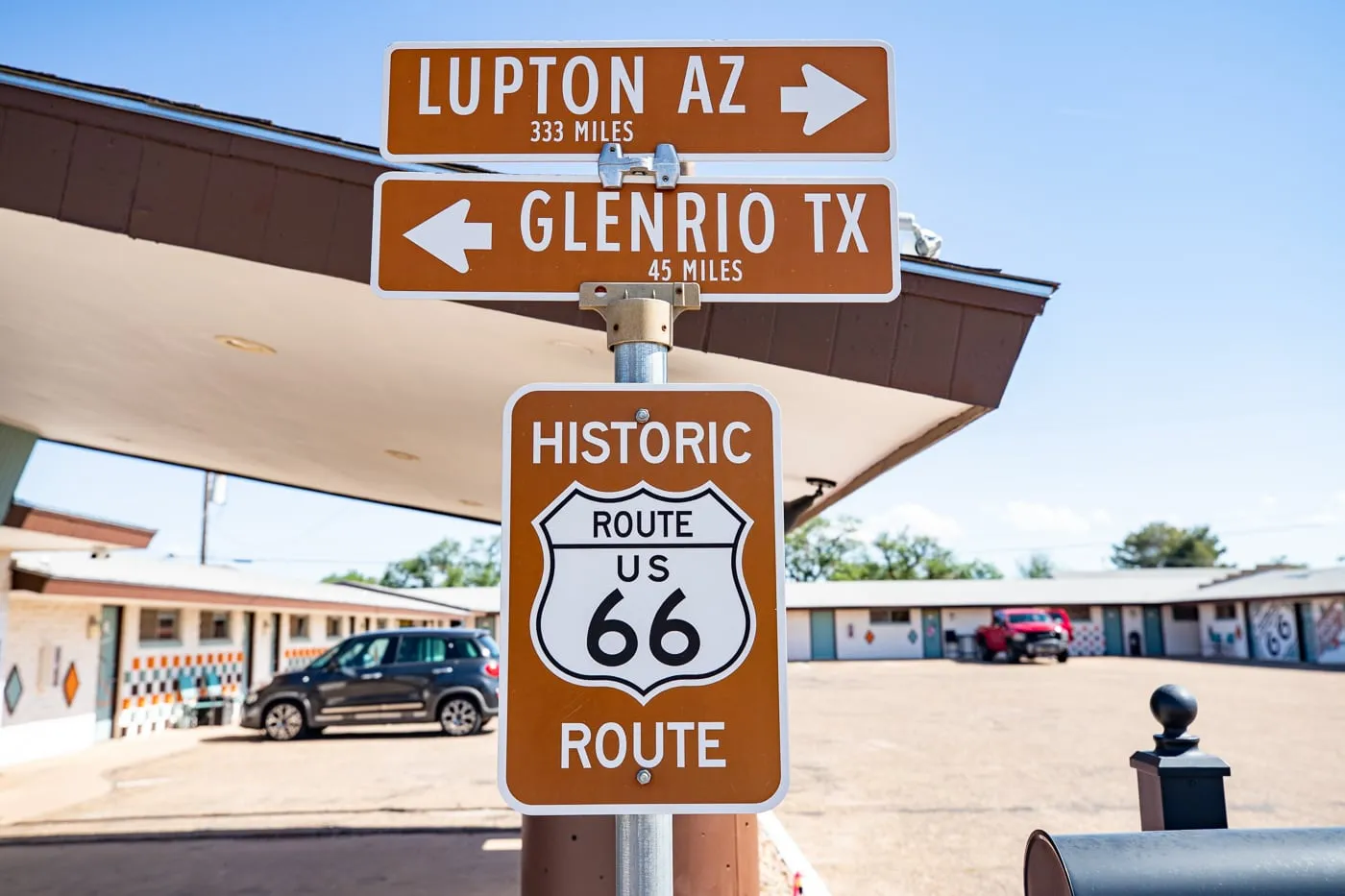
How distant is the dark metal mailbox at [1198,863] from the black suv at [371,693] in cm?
1527

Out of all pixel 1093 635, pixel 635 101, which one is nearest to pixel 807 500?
pixel 635 101

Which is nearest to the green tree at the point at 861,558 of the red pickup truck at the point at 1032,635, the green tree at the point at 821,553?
the green tree at the point at 821,553

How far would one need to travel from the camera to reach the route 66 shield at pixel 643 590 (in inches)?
64.6

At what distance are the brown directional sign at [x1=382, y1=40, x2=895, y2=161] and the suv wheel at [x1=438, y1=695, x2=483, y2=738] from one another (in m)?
15.6

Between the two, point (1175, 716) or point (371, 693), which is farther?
point (371, 693)

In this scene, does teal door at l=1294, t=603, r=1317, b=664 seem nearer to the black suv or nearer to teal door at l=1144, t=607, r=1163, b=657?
teal door at l=1144, t=607, r=1163, b=657

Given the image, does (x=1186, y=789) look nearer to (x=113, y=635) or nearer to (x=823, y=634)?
(x=113, y=635)

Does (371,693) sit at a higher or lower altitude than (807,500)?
lower

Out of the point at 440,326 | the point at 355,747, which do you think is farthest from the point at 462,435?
the point at 355,747

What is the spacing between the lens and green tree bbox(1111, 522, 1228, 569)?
350ft

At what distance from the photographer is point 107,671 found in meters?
16.2

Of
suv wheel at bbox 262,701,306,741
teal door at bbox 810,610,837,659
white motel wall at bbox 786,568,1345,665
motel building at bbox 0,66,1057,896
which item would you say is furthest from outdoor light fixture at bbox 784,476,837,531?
teal door at bbox 810,610,837,659

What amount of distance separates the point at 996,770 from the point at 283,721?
11.2 meters

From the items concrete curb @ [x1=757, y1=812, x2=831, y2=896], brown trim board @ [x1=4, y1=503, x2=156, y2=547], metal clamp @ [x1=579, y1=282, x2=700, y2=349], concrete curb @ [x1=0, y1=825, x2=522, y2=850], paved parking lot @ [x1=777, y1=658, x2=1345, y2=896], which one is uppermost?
brown trim board @ [x1=4, y1=503, x2=156, y2=547]
